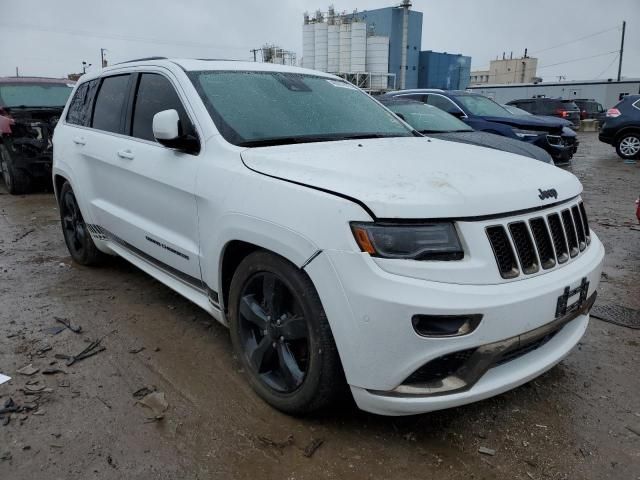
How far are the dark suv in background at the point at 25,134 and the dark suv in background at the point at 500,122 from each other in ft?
19.6

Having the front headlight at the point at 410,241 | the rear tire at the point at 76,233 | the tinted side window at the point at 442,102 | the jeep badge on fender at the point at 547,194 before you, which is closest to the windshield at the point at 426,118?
the tinted side window at the point at 442,102

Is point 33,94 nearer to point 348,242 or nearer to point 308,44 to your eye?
point 348,242

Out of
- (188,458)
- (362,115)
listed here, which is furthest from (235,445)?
(362,115)

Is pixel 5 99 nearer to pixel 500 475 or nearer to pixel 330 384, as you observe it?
pixel 330 384

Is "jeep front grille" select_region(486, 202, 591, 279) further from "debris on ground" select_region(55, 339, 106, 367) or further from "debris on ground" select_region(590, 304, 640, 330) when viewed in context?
"debris on ground" select_region(55, 339, 106, 367)

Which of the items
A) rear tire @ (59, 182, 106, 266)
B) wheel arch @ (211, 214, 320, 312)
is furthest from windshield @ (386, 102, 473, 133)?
wheel arch @ (211, 214, 320, 312)

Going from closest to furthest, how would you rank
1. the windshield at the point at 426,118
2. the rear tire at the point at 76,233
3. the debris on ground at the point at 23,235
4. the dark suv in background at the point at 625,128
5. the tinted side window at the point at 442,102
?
1. the rear tire at the point at 76,233
2. the debris on ground at the point at 23,235
3. the windshield at the point at 426,118
4. the tinted side window at the point at 442,102
5. the dark suv in background at the point at 625,128

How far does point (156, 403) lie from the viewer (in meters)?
2.75

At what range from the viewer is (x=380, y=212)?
206 cm

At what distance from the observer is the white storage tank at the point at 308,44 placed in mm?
41875

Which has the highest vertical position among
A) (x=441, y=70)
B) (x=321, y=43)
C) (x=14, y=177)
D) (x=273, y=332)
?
(x=321, y=43)

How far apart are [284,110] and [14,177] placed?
736 centimetres

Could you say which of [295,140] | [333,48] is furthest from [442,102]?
[333,48]

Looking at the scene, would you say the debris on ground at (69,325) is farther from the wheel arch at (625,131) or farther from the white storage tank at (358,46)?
the white storage tank at (358,46)
